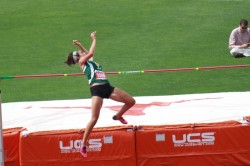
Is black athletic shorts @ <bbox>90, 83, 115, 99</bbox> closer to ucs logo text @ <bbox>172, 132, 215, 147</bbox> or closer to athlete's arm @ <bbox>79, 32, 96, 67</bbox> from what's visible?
athlete's arm @ <bbox>79, 32, 96, 67</bbox>

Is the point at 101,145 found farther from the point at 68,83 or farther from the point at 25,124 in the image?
the point at 68,83

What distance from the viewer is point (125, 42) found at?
18.1 meters

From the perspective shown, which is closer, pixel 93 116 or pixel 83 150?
pixel 93 116

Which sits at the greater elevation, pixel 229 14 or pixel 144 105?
pixel 229 14

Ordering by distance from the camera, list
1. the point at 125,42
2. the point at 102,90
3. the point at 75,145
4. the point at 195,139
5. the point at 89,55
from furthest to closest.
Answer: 1. the point at 125,42
2. the point at 195,139
3. the point at 75,145
4. the point at 102,90
5. the point at 89,55

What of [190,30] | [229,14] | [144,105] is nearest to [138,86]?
[144,105]

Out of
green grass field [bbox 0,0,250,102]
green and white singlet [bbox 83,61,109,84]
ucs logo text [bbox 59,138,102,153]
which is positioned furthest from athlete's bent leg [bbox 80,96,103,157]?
green grass field [bbox 0,0,250,102]

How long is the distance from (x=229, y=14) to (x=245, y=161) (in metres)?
9.58

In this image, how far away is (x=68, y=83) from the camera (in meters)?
15.7

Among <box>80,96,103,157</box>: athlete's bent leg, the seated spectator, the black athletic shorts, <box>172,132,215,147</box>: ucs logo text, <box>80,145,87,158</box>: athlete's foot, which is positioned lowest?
<box>80,145,87,158</box>: athlete's foot

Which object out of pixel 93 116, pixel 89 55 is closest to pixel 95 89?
pixel 93 116

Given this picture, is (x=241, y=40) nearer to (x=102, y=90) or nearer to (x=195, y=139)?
(x=195, y=139)

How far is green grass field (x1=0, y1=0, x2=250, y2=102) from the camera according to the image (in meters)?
15.4

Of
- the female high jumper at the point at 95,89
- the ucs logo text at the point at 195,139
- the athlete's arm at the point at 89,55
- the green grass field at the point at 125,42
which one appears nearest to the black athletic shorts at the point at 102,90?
the female high jumper at the point at 95,89
